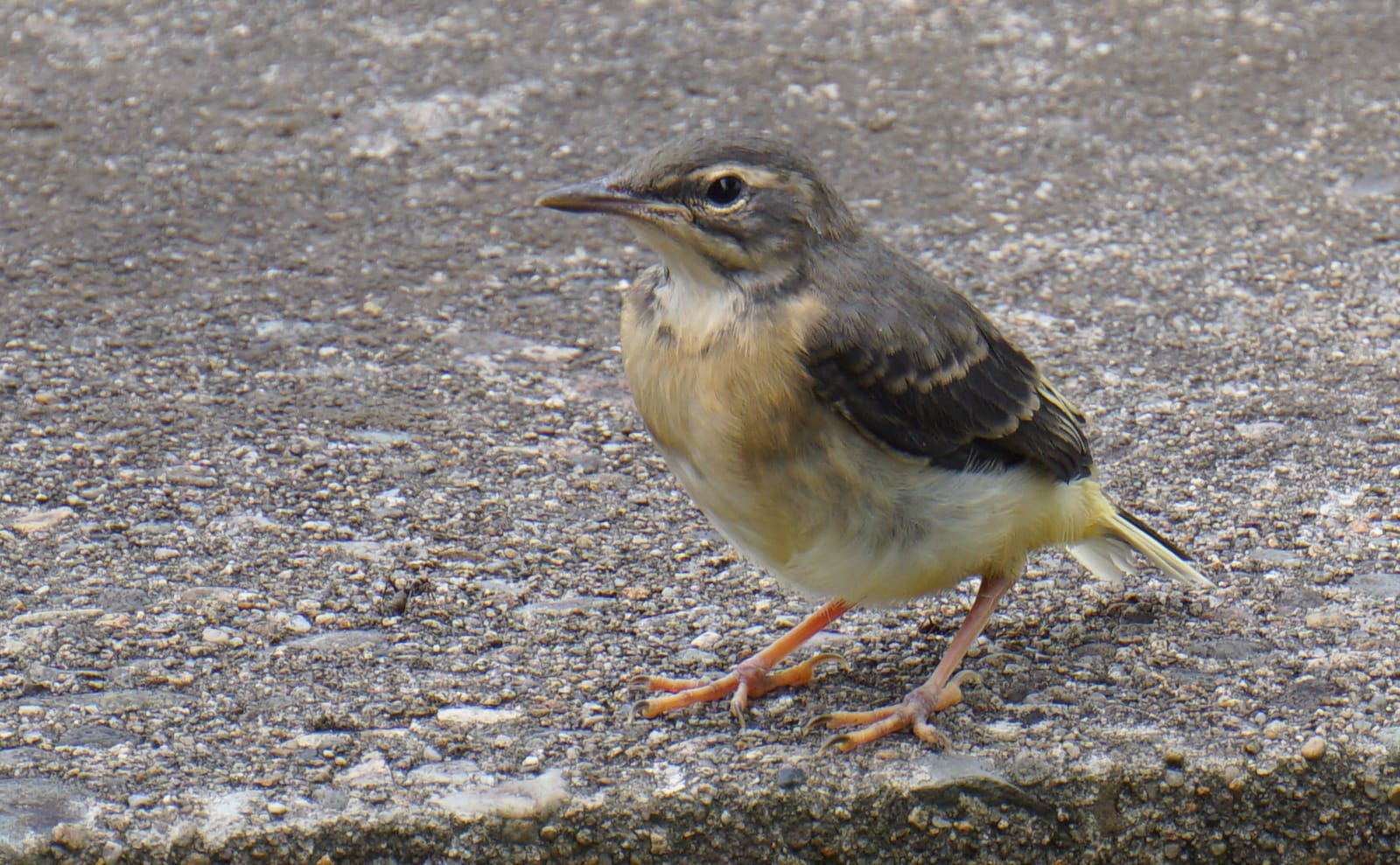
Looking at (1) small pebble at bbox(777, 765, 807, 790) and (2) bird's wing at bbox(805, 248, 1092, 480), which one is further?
(2) bird's wing at bbox(805, 248, 1092, 480)

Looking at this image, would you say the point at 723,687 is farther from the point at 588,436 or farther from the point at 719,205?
the point at 588,436

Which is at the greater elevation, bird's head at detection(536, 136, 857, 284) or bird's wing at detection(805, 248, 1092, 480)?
bird's head at detection(536, 136, 857, 284)

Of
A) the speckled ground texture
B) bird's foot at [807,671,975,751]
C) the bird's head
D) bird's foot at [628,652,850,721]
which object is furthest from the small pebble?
the bird's head

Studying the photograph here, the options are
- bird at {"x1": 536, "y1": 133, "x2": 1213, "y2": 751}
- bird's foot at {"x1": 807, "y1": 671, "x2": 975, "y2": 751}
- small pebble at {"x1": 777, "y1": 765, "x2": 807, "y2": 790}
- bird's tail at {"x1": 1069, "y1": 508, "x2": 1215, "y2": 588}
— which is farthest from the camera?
bird's tail at {"x1": 1069, "y1": 508, "x2": 1215, "y2": 588}

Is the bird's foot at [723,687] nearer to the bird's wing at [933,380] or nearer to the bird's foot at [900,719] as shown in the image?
the bird's foot at [900,719]

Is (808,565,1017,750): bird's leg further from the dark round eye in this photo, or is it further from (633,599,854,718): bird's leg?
the dark round eye

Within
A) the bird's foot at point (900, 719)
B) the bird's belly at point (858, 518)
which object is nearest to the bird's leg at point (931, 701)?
the bird's foot at point (900, 719)

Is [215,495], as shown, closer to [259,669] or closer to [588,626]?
[259,669]

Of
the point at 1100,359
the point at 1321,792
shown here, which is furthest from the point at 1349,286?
the point at 1321,792
